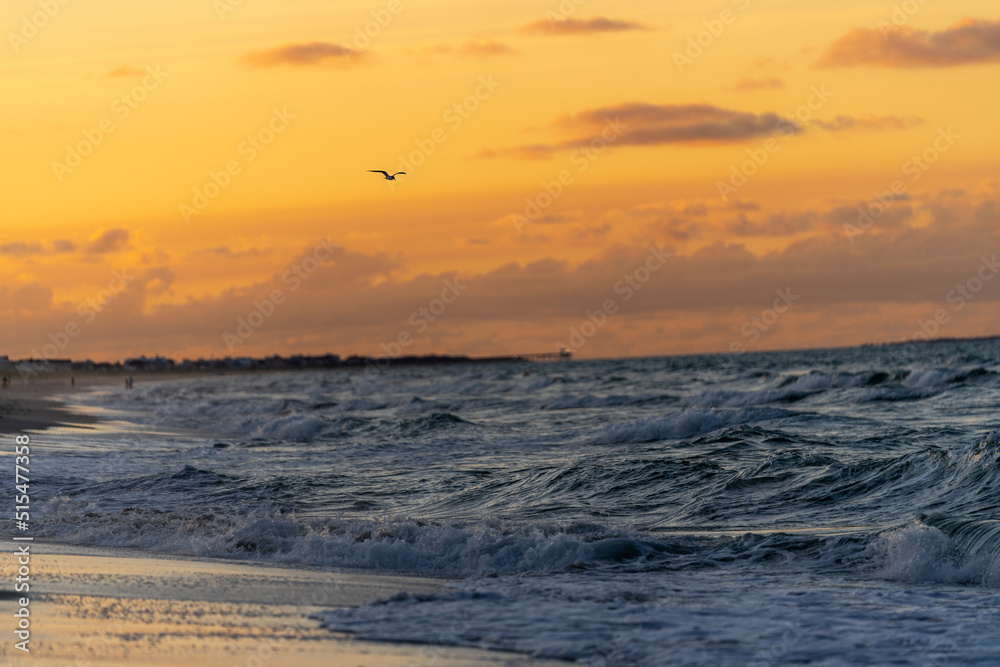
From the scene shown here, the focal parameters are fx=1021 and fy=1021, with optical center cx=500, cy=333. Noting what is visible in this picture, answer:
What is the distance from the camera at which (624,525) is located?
1567 centimetres

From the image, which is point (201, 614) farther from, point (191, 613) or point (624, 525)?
point (624, 525)

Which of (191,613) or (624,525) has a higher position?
(191,613)

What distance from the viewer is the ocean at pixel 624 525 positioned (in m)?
9.42

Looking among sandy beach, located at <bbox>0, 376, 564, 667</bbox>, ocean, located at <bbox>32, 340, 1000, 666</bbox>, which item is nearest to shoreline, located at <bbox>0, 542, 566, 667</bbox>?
sandy beach, located at <bbox>0, 376, 564, 667</bbox>

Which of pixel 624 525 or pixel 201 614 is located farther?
pixel 624 525

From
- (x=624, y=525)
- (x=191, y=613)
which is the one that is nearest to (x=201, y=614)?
(x=191, y=613)

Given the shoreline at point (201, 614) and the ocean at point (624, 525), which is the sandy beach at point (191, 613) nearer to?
the shoreline at point (201, 614)

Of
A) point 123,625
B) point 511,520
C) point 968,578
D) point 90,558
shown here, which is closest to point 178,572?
point 90,558

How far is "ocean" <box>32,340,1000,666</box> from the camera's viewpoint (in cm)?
942

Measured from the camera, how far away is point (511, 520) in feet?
52.4

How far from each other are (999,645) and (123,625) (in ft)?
25.2

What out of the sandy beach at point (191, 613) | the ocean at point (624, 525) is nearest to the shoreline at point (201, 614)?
the sandy beach at point (191, 613)

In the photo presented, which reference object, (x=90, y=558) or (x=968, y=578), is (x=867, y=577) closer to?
(x=968, y=578)

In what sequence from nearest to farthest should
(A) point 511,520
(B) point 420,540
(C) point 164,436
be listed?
1. (B) point 420,540
2. (A) point 511,520
3. (C) point 164,436
